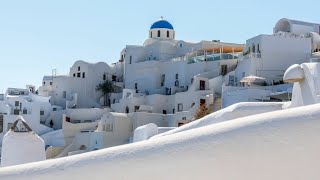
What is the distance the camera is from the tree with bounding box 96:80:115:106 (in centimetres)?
4856

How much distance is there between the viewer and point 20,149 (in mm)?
10477

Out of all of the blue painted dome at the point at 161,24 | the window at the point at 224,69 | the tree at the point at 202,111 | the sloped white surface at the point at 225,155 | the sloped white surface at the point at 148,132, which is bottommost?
the tree at the point at 202,111

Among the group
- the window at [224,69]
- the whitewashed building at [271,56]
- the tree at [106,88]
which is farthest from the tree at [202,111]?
the tree at [106,88]

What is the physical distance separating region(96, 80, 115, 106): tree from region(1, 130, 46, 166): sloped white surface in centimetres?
3761

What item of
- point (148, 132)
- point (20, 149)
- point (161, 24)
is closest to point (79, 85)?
point (161, 24)

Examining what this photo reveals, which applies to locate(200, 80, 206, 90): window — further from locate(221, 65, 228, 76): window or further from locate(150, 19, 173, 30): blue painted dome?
locate(150, 19, 173, 30): blue painted dome

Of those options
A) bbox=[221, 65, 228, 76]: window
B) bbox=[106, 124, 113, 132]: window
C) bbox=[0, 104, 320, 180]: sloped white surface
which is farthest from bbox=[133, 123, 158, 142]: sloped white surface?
bbox=[221, 65, 228, 76]: window

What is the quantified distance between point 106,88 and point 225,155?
4469 cm

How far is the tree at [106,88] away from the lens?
48562 millimetres

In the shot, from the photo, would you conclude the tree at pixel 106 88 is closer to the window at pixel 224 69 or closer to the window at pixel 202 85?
the window at pixel 224 69

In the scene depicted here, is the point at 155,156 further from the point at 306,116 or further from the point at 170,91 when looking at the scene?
the point at 170,91

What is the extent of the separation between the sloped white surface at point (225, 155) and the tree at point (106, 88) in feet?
144

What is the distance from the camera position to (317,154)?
4016 mm

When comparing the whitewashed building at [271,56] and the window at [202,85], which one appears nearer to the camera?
the whitewashed building at [271,56]
